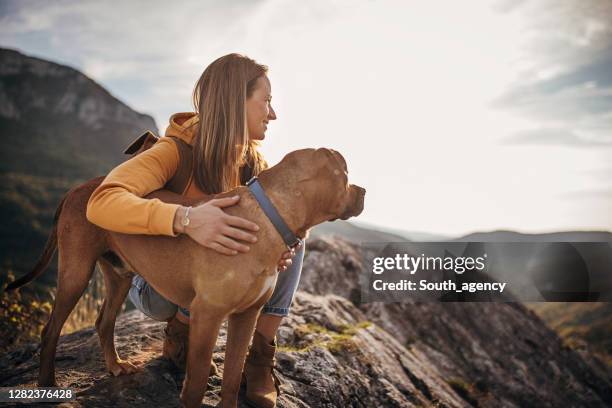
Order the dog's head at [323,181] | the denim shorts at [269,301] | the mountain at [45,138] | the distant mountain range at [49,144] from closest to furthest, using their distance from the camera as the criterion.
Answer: the dog's head at [323,181], the denim shorts at [269,301], the distant mountain range at [49,144], the mountain at [45,138]

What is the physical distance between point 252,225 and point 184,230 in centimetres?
38

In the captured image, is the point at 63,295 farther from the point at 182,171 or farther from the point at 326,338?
the point at 326,338

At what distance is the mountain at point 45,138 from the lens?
4572cm

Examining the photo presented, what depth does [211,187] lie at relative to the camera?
269cm

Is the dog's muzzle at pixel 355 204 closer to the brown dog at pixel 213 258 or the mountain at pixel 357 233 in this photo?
the brown dog at pixel 213 258

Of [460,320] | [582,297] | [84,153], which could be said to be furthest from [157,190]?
[84,153]

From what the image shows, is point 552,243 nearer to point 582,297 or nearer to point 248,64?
point 582,297

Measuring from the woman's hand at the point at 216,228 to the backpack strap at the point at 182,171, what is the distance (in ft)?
2.00

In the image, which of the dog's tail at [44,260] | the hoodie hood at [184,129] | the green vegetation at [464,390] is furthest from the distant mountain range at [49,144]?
the hoodie hood at [184,129]

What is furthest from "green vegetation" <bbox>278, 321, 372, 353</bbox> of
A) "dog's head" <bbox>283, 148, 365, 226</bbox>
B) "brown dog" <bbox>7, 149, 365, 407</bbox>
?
"dog's head" <bbox>283, 148, 365, 226</bbox>

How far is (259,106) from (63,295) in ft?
6.02

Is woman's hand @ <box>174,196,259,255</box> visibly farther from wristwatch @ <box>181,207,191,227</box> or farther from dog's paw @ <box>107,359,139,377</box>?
→ dog's paw @ <box>107,359,139,377</box>

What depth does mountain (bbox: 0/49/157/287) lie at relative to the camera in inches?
1800

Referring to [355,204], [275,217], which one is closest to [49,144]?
[275,217]
